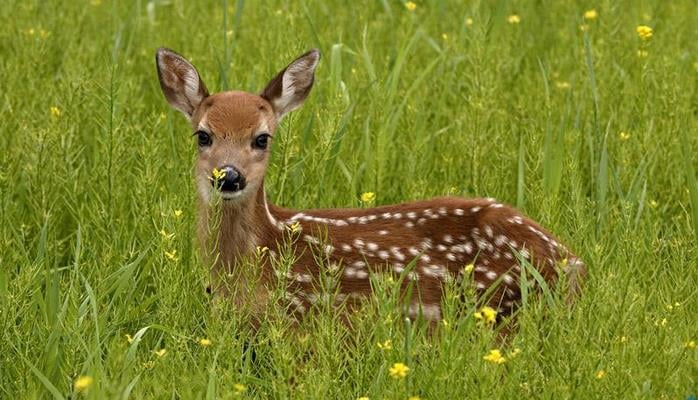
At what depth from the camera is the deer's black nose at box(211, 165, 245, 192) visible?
564cm

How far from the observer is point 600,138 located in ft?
22.8

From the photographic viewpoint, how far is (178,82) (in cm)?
633

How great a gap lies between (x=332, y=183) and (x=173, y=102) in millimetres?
835

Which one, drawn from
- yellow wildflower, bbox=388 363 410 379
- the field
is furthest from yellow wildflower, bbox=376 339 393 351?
yellow wildflower, bbox=388 363 410 379

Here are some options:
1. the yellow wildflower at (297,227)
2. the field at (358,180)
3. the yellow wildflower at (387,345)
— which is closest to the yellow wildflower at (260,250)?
the yellow wildflower at (297,227)

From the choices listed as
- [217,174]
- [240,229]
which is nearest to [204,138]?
[240,229]

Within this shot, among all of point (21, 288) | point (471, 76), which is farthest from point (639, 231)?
point (21, 288)

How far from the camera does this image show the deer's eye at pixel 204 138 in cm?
597

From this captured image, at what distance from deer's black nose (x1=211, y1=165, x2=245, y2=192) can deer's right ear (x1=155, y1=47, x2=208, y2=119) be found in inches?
25.3

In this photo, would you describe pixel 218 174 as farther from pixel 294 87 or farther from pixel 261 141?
pixel 294 87

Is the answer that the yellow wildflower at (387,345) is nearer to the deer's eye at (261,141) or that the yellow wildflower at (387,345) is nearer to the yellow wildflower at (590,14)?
the deer's eye at (261,141)

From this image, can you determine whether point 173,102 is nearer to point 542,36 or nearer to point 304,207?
point 304,207

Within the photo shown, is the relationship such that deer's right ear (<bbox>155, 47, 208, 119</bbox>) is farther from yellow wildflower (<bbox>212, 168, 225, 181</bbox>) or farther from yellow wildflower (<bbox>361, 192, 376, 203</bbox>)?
yellow wildflower (<bbox>361, 192, 376, 203</bbox>)

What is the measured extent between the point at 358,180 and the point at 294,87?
2.26 ft
